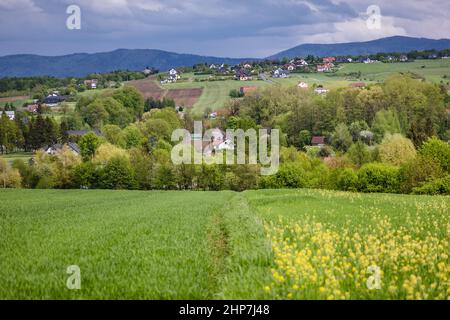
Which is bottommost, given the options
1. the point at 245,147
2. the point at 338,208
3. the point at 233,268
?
the point at 245,147

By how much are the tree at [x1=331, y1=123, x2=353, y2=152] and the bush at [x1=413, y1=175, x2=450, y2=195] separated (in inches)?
2466

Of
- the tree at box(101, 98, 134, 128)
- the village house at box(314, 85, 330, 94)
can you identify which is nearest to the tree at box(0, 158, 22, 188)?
the tree at box(101, 98, 134, 128)

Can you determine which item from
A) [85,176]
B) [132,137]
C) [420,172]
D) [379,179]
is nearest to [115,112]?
[132,137]

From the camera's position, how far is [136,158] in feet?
280

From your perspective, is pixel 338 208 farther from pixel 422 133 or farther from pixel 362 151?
pixel 422 133

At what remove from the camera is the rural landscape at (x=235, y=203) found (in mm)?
10719

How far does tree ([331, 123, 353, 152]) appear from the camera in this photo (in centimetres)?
11562

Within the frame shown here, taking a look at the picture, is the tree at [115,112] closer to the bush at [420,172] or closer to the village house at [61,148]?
the village house at [61,148]

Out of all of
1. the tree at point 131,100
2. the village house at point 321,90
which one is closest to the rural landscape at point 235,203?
the tree at point 131,100

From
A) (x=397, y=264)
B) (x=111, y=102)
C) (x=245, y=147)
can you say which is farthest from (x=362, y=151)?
(x=111, y=102)

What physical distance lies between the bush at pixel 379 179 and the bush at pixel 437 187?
36.3 ft

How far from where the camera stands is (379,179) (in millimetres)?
65375
